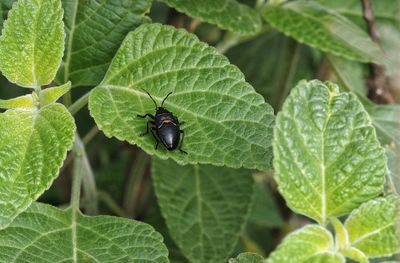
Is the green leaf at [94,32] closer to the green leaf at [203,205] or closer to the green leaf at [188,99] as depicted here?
the green leaf at [188,99]

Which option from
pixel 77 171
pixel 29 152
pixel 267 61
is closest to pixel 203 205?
pixel 77 171

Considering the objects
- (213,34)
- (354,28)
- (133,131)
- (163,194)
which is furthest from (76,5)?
(213,34)

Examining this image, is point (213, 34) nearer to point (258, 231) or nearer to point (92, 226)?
point (258, 231)

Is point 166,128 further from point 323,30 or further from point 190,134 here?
point 323,30

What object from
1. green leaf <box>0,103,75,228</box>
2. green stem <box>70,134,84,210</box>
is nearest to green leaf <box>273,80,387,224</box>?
green leaf <box>0,103,75,228</box>

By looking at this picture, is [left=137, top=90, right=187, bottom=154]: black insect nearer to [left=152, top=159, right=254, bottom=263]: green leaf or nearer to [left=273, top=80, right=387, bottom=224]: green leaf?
[left=273, top=80, right=387, bottom=224]: green leaf

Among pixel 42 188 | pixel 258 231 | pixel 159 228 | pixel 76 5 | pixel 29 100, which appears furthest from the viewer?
pixel 258 231

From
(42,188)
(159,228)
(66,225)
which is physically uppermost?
(42,188)
